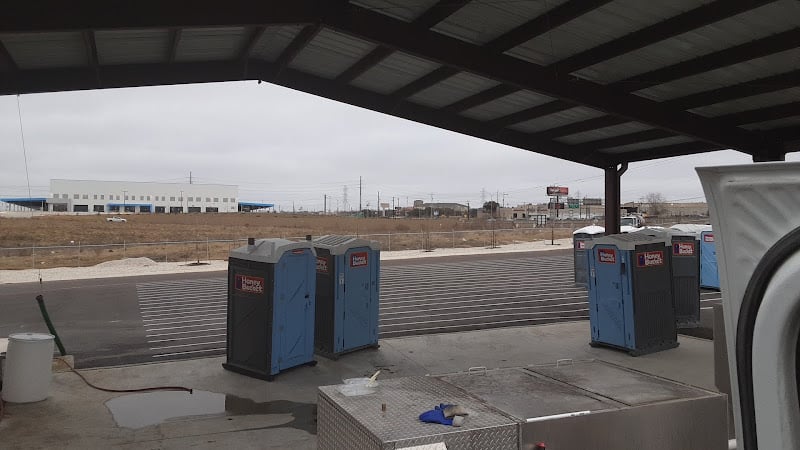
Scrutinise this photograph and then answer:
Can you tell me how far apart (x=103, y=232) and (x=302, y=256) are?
50486 mm

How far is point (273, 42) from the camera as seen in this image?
11.6 metres

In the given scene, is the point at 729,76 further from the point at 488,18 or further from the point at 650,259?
the point at 488,18

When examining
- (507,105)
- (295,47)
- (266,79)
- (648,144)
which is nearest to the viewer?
(295,47)

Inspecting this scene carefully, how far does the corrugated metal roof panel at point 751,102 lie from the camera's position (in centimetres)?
1084

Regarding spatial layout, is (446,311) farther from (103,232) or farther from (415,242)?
(103,232)

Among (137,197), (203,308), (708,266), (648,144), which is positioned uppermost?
(137,197)

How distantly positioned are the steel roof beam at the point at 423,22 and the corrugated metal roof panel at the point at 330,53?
0.37ft

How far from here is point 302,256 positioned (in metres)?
9.40

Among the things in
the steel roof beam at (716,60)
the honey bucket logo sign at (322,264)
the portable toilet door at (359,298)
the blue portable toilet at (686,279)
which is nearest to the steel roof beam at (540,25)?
the steel roof beam at (716,60)

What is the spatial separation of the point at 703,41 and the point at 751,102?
3.35 meters

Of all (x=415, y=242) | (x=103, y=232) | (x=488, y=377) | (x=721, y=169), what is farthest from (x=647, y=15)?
(x=103, y=232)

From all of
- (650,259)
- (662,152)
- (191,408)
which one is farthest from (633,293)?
(191,408)

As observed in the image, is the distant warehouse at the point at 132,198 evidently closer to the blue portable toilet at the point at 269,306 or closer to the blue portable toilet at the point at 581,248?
the blue portable toilet at the point at 581,248

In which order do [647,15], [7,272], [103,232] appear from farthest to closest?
1. [103,232]
2. [7,272]
3. [647,15]
